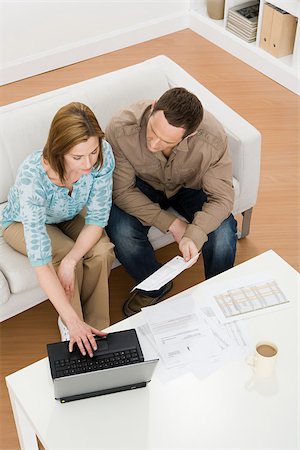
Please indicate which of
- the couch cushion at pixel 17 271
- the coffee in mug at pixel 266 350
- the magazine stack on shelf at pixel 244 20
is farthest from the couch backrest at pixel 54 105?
the magazine stack on shelf at pixel 244 20

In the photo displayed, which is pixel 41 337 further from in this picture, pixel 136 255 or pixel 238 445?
pixel 238 445

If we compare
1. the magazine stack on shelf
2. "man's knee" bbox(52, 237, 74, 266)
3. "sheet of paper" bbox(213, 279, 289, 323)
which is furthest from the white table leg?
the magazine stack on shelf

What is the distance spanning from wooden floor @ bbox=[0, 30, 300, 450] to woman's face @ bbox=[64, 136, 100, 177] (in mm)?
832

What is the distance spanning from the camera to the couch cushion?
103 inches

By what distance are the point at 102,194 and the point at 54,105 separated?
1.73 feet

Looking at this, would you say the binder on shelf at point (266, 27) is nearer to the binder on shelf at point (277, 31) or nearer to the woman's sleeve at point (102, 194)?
the binder on shelf at point (277, 31)

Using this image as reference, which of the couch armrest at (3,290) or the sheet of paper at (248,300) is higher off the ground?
the sheet of paper at (248,300)

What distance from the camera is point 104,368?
2070 millimetres

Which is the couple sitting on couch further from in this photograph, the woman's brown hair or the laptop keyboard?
the laptop keyboard

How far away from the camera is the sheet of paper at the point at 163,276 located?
91.8 inches

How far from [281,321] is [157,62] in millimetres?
1382

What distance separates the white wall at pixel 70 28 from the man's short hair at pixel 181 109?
199 centimetres

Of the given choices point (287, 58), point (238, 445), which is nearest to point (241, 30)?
point (287, 58)

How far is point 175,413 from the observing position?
6.77ft
